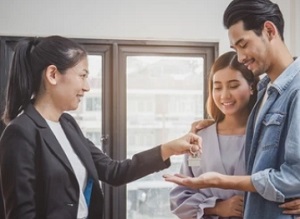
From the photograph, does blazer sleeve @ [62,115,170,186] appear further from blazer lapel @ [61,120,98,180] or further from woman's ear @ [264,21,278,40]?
woman's ear @ [264,21,278,40]

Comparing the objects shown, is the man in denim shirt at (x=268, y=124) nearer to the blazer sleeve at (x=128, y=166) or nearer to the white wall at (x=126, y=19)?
the blazer sleeve at (x=128, y=166)

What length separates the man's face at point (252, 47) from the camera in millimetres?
1320

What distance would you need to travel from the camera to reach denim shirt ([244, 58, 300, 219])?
3.94ft

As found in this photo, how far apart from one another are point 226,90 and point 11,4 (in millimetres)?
1895

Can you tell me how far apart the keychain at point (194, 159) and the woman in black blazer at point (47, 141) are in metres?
0.03

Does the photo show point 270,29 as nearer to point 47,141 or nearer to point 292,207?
point 292,207

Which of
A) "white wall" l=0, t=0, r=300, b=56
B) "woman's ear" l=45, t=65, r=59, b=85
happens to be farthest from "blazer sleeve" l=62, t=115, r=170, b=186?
"white wall" l=0, t=0, r=300, b=56

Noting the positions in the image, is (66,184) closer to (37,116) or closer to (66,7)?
(37,116)

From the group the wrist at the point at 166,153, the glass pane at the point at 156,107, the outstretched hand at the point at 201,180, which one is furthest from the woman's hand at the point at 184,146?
the glass pane at the point at 156,107

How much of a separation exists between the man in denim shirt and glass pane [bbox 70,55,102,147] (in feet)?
5.56

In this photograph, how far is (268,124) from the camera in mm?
1275

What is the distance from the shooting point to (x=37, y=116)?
1386 millimetres

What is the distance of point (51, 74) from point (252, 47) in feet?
2.34

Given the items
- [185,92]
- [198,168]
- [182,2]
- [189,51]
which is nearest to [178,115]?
[185,92]
